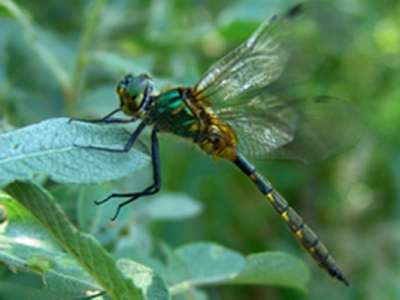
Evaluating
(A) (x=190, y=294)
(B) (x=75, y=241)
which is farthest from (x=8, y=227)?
(A) (x=190, y=294)

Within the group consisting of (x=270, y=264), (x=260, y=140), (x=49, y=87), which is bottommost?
(x=270, y=264)

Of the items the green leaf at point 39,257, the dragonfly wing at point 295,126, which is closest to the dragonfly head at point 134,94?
the dragonfly wing at point 295,126

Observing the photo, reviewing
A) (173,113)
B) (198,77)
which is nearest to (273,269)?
(173,113)

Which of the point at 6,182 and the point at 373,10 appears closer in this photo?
the point at 6,182

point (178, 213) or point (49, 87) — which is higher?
point (49, 87)

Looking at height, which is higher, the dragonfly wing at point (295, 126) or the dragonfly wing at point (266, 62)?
the dragonfly wing at point (266, 62)

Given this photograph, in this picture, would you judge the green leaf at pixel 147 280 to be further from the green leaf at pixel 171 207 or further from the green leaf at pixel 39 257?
the green leaf at pixel 171 207

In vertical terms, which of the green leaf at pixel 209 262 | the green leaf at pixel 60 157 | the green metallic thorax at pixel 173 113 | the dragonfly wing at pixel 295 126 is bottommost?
the green leaf at pixel 209 262

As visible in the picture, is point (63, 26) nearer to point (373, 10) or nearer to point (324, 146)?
point (324, 146)
